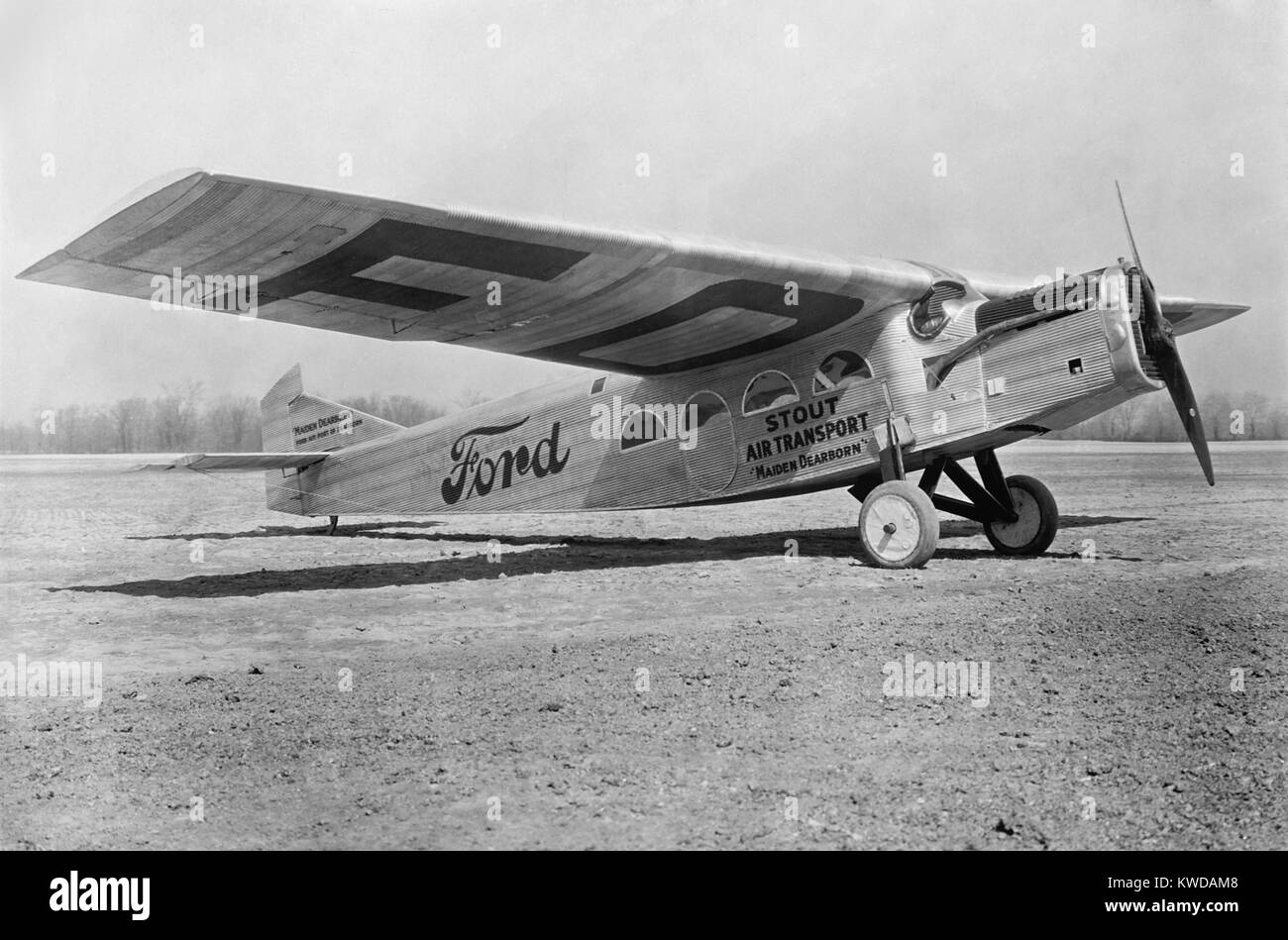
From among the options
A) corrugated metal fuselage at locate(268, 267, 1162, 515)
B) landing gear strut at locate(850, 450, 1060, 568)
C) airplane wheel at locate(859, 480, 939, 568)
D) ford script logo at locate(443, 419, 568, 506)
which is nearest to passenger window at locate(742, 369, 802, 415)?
corrugated metal fuselage at locate(268, 267, 1162, 515)

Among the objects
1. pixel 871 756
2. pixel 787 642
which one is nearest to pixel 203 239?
pixel 787 642

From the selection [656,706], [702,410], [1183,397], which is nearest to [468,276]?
[702,410]

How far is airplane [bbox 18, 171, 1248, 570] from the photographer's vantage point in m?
6.58

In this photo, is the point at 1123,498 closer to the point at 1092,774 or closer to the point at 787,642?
the point at 787,642

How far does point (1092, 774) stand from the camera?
3297 mm

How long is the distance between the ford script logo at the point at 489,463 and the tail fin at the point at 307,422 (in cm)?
150

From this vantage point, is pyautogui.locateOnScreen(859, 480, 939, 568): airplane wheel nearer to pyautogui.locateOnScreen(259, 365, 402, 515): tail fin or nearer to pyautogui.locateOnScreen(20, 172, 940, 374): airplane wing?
pyautogui.locateOnScreen(20, 172, 940, 374): airplane wing

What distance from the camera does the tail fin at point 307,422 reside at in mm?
13391

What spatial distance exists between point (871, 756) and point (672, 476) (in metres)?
6.95

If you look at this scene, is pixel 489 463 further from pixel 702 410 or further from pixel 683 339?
pixel 683 339

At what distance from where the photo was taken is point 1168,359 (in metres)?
8.33

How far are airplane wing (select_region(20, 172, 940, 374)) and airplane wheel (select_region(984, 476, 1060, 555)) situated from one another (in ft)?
8.27

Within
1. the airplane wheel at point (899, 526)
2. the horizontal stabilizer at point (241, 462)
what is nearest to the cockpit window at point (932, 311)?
the airplane wheel at point (899, 526)

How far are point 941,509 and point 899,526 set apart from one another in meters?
1.49
